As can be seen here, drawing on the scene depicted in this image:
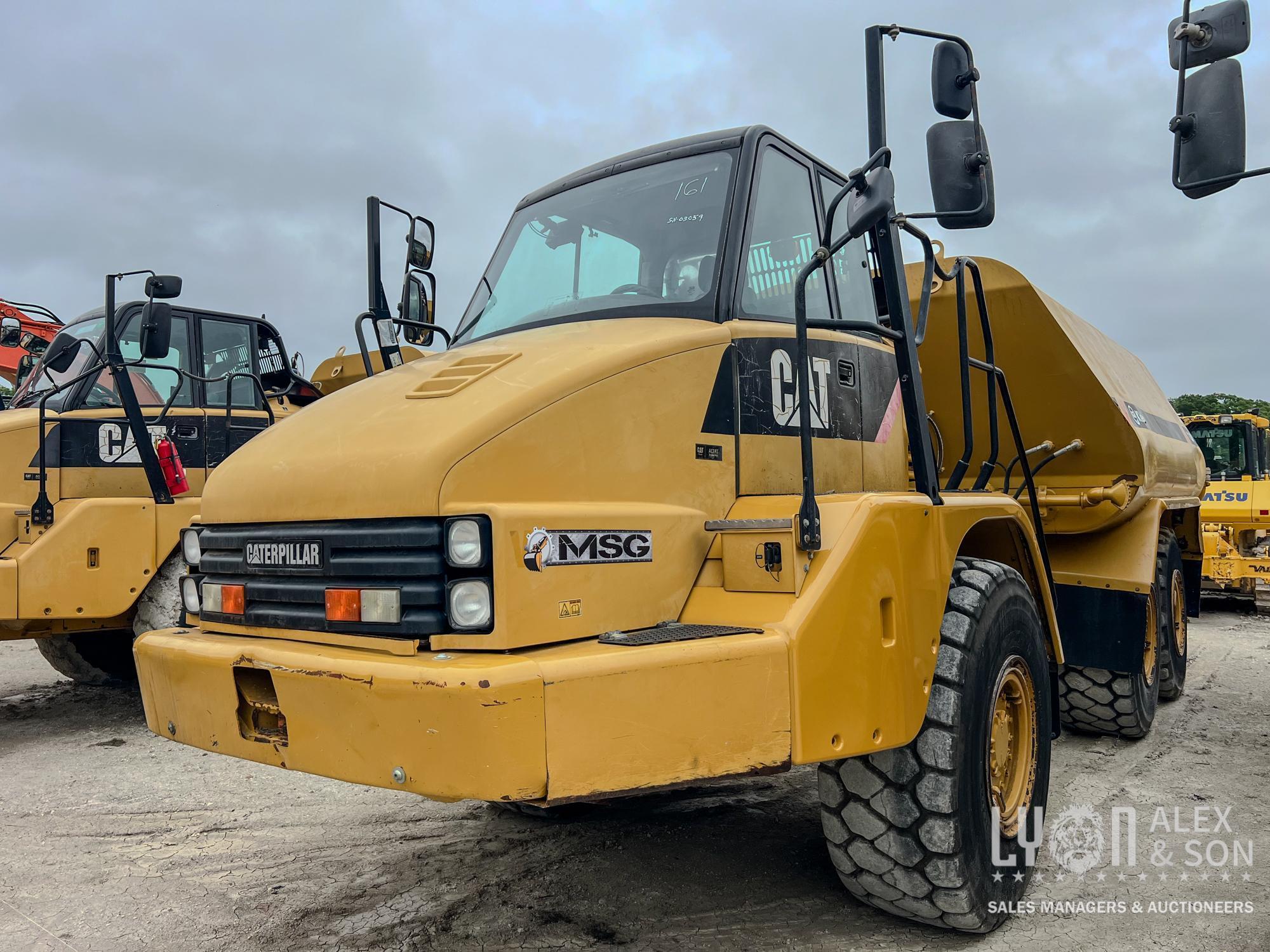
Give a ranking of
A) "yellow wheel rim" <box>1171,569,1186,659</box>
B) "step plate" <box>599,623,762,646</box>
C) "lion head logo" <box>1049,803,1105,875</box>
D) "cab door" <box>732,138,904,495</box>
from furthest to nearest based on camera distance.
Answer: "yellow wheel rim" <box>1171,569,1186,659</box>, "lion head logo" <box>1049,803,1105,875</box>, "cab door" <box>732,138,904,495</box>, "step plate" <box>599,623,762,646</box>

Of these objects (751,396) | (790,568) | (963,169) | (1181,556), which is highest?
(963,169)

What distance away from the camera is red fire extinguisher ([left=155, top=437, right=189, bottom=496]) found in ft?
22.0

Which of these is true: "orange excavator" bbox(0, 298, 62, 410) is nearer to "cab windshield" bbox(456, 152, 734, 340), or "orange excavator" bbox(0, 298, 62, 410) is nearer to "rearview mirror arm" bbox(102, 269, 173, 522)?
"rearview mirror arm" bbox(102, 269, 173, 522)

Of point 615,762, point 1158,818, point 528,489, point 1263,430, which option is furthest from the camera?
point 1263,430

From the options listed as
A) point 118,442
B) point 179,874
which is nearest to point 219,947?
point 179,874

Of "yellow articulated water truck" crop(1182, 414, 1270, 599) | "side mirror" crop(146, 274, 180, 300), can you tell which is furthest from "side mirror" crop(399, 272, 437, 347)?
"yellow articulated water truck" crop(1182, 414, 1270, 599)

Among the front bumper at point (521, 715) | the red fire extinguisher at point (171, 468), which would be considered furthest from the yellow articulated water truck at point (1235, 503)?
the front bumper at point (521, 715)

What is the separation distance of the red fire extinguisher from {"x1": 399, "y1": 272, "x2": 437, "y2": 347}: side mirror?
343 centimetres

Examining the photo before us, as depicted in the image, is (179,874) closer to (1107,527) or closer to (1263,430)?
(1107,527)

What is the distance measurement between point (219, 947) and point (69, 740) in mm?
3897

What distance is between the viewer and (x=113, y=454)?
22.1 feet

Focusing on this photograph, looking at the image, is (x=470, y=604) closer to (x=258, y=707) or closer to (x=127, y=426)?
(x=258, y=707)

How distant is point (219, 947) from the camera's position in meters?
3.20

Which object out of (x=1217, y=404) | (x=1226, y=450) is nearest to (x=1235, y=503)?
(x=1226, y=450)
